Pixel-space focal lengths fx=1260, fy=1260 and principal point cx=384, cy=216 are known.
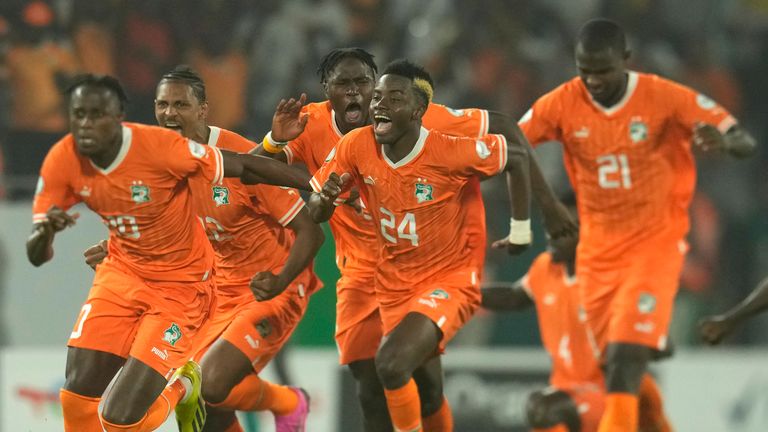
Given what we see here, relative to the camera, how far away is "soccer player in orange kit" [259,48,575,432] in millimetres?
6500

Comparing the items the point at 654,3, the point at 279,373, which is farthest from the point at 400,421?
the point at 654,3

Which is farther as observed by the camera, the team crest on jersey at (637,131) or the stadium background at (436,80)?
the stadium background at (436,80)

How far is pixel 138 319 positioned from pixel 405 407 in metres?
1.32

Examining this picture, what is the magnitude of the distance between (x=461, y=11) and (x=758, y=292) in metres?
6.04

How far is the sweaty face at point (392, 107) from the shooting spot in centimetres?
596

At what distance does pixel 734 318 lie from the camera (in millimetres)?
6238

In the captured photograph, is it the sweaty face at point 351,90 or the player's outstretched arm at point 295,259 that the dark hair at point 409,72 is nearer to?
the sweaty face at point 351,90

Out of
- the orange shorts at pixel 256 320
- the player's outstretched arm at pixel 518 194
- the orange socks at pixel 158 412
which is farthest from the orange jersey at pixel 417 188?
the orange socks at pixel 158 412

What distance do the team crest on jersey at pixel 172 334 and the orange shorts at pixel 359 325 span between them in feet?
3.63

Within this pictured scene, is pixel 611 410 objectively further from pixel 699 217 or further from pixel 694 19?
pixel 694 19

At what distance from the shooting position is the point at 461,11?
11.7 meters

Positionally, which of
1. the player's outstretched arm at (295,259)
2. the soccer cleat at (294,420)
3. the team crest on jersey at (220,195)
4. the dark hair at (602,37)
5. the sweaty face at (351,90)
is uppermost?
the dark hair at (602,37)

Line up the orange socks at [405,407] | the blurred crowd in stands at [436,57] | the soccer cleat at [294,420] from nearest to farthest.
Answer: the orange socks at [405,407] → the soccer cleat at [294,420] → the blurred crowd in stands at [436,57]

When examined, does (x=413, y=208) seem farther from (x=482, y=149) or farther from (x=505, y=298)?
(x=505, y=298)
